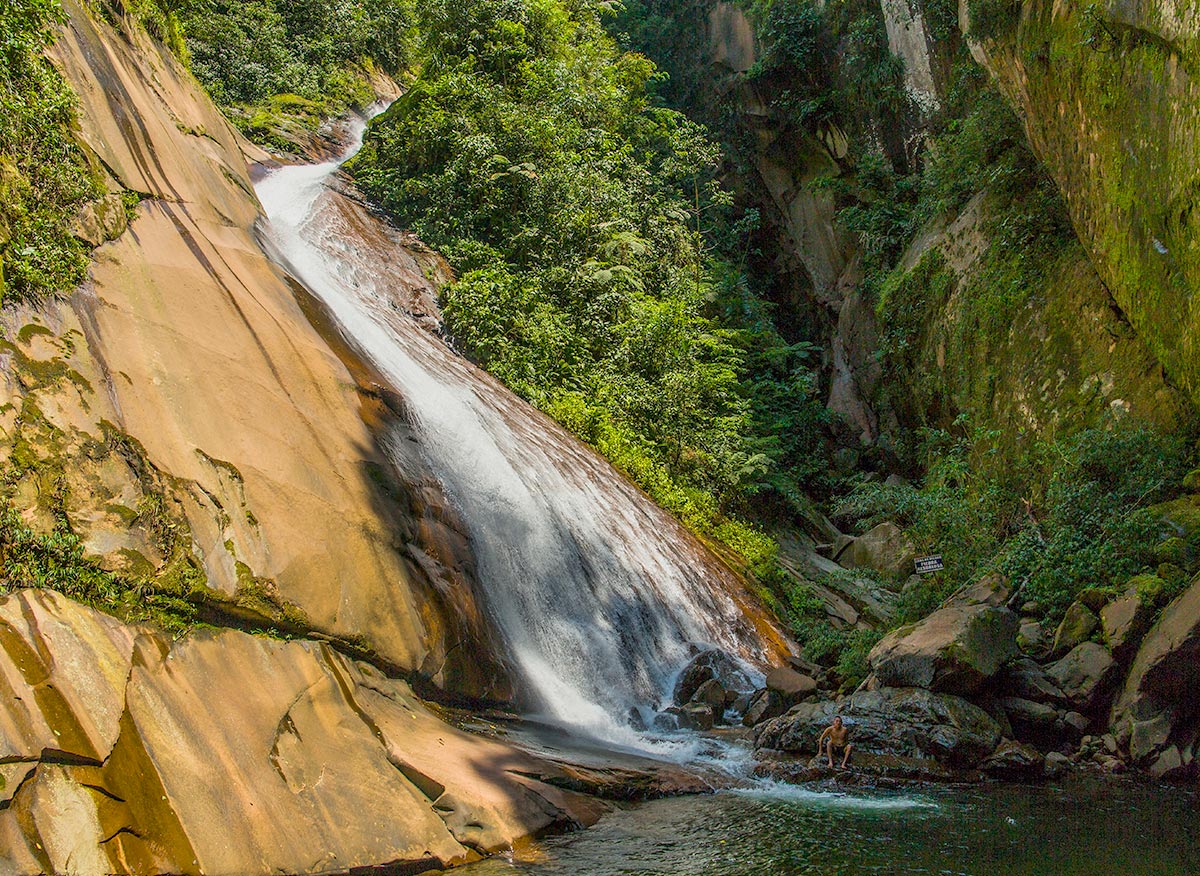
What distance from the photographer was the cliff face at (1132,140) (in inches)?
368

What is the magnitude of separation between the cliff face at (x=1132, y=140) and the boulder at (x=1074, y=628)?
291cm

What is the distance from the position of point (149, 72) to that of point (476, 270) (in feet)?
24.4

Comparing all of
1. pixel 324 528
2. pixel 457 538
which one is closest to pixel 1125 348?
pixel 457 538

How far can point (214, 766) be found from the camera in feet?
17.2

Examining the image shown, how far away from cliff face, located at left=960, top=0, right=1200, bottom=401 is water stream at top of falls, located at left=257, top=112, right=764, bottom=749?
7106mm

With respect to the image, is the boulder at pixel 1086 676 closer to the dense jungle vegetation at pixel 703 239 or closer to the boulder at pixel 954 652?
the boulder at pixel 954 652

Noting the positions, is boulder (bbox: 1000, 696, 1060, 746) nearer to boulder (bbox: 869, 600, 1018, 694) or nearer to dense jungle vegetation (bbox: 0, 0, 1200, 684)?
boulder (bbox: 869, 600, 1018, 694)

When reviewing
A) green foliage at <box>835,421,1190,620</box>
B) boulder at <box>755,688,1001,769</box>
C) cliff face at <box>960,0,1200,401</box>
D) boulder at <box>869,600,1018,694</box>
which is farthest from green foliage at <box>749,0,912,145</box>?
boulder at <box>755,688,1001,769</box>

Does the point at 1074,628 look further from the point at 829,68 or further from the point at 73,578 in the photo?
the point at 829,68

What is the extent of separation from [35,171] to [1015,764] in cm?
1045

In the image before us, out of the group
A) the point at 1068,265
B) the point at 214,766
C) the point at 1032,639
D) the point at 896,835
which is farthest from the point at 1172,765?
the point at 1068,265

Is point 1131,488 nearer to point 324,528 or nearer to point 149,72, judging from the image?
point 324,528

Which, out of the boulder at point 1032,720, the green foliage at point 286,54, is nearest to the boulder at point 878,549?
the boulder at point 1032,720

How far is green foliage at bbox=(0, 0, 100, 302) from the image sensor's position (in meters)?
6.86
